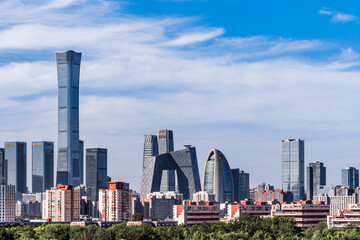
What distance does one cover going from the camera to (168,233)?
191 m

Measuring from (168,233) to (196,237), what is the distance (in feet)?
167

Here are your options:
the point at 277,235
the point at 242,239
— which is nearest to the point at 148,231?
the point at 242,239

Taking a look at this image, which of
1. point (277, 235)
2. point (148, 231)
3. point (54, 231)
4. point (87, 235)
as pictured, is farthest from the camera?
point (54, 231)

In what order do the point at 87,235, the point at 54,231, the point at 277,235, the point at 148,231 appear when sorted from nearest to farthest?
1. the point at 87,235
2. the point at 148,231
3. the point at 277,235
4. the point at 54,231

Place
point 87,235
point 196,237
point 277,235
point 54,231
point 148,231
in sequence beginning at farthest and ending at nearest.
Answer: point 54,231
point 277,235
point 148,231
point 87,235
point 196,237

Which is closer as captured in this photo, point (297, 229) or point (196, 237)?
point (196, 237)

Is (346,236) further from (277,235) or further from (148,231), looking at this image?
(148,231)

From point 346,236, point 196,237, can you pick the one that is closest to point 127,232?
point 196,237

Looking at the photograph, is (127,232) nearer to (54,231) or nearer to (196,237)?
(196,237)

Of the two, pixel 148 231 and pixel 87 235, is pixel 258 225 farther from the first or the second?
pixel 87 235

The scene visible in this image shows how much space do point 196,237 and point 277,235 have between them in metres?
48.8

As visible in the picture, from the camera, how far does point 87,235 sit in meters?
151

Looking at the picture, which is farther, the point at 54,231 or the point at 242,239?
the point at 54,231

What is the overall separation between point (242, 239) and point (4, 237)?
83308 millimetres
